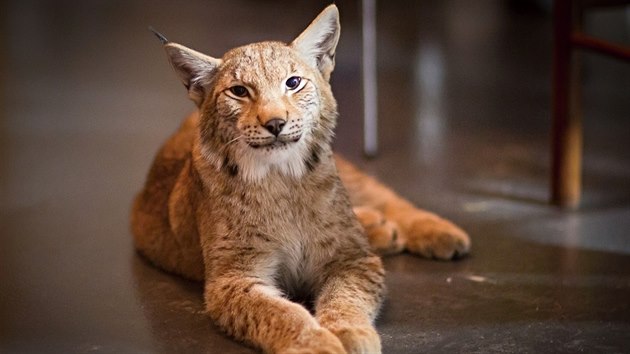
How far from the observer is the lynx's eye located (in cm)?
240

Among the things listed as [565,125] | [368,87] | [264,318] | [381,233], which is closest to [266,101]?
[264,318]

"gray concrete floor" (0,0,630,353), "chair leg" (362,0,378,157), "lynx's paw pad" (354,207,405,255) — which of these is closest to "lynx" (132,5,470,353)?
"gray concrete floor" (0,0,630,353)

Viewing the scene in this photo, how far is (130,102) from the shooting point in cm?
555

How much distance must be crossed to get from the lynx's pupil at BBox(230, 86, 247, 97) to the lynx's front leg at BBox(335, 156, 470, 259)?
2.71ft

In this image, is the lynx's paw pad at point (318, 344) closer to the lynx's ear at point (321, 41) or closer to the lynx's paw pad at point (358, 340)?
the lynx's paw pad at point (358, 340)

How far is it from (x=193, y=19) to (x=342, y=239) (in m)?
5.59

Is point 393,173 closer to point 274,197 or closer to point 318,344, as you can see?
point 274,197

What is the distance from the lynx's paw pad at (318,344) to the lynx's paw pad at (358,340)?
1.0 inches

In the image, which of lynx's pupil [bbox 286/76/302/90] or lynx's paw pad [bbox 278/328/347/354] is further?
lynx's pupil [bbox 286/76/302/90]

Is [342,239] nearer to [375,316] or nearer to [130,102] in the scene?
[375,316]

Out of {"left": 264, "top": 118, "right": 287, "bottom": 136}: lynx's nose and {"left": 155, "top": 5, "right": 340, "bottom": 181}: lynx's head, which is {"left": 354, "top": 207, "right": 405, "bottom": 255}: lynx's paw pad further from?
{"left": 264, "top": 118, "right": 287, "bottom": 136}: lynx's nose

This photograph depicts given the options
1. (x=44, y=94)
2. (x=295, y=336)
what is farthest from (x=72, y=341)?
(x=44, y=94)

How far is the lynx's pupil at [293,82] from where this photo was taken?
2.41m

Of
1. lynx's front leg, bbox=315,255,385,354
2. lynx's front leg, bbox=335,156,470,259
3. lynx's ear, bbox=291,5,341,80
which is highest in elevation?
lynx's ear, bbox=291,5,341,80
